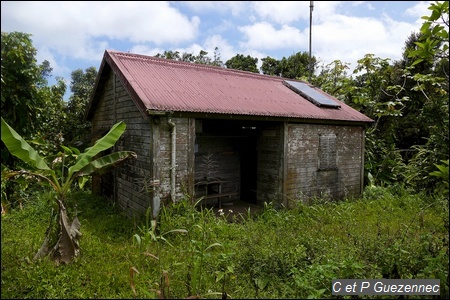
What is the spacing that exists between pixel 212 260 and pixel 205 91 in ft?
16.2

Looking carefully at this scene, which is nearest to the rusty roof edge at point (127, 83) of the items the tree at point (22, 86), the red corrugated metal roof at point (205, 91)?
the red corrugated metal roof at point (205, 91)

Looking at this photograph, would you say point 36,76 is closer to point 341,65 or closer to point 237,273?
point 237,273

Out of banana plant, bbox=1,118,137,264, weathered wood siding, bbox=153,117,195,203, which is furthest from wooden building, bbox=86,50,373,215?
banana plant, bbox=1,118,137,264

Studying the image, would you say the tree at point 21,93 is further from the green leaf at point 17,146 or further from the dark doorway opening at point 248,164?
the dark doorway opening at point 248,164

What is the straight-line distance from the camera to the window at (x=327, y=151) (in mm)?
9336

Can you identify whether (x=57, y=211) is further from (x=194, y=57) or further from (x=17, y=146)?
(x=194, y=57)

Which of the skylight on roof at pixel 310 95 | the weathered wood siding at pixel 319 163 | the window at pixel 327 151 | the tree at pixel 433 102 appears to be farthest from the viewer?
the skylight on roof at pixel 310 95

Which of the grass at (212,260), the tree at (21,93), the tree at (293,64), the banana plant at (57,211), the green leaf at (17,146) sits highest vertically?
the tree at (293,64)

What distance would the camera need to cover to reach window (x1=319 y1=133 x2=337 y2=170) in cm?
934

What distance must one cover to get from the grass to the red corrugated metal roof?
2613 mm

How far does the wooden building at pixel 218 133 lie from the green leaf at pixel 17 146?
2289 millimetres

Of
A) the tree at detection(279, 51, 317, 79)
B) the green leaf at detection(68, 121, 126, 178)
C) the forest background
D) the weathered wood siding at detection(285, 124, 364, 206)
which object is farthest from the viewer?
the tree at detection(279, 51, 317, 79)

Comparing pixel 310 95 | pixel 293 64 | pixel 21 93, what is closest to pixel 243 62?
pixel 293 64

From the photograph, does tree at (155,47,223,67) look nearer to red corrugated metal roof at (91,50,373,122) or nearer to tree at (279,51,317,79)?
tree at (279,51,317,79)
